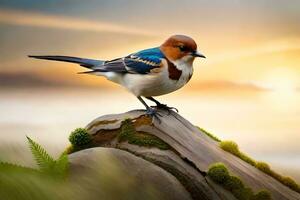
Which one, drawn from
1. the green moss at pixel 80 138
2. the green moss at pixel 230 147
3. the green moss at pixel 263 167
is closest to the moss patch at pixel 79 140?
the green moss at pixel 80 138

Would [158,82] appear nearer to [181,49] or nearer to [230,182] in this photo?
[181,49]

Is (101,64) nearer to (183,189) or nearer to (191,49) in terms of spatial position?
(191,49)

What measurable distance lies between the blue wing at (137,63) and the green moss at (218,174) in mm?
993

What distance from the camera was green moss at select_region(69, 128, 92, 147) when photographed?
436cm

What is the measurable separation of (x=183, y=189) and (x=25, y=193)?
2.52 m

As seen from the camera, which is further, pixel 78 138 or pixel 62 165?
pixel 78 138

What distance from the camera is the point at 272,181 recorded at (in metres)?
4.64

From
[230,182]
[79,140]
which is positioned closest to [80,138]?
[79,140]

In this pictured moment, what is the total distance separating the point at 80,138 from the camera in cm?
436

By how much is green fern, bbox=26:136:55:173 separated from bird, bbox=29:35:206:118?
1381 mm

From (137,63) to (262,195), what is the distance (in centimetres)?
159

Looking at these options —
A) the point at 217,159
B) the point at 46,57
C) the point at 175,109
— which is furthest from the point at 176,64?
the point at 46,57

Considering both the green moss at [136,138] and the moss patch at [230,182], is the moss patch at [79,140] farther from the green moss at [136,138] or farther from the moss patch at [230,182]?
the moss patch at [230,182]

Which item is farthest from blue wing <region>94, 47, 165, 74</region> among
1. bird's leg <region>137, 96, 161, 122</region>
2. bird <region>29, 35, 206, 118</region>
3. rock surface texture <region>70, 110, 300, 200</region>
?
rock surface texture <region>70, 110, 300, 200</region>
